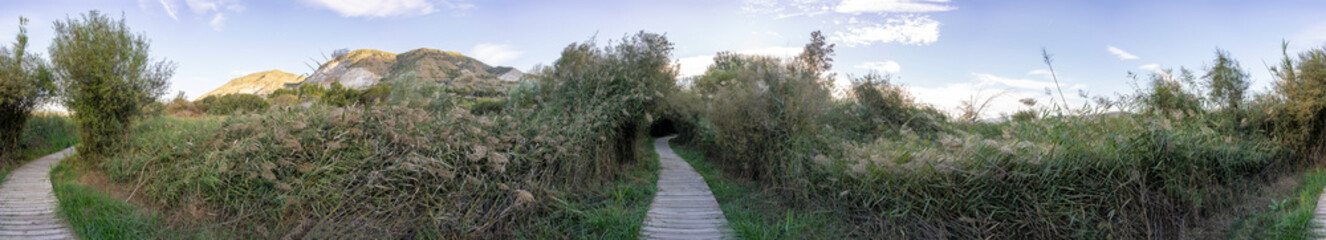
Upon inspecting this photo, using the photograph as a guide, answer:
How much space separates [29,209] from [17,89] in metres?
5.21

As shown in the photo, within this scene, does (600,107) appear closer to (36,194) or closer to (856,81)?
(36,194)

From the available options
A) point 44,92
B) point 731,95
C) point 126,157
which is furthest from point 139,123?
point 731,95

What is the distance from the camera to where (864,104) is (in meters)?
12.8

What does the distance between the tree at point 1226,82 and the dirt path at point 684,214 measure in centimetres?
998

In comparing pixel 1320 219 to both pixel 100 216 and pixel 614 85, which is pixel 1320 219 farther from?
pixel 100 216

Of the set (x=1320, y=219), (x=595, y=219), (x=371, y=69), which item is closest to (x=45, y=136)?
(x=595, y=219)

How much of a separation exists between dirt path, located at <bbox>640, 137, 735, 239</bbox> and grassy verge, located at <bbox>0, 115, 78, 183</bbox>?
10.3 m

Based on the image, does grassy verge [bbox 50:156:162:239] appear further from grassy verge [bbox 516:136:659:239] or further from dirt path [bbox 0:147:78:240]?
grassy verge [bbox 516:136:659:239]

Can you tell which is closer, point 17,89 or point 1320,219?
point 1320,219

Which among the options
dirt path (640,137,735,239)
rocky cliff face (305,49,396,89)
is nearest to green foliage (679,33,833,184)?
dirt path (640,137,735,239)

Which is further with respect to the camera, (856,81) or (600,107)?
(856,81)

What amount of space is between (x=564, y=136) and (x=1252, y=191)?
7736mm

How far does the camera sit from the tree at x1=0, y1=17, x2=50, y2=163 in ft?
29.5

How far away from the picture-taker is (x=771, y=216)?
5.56 m
